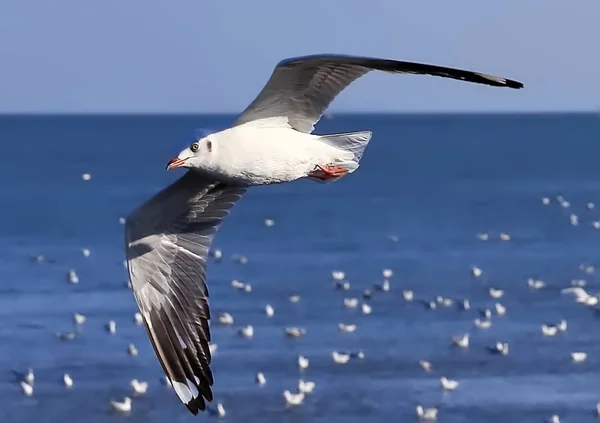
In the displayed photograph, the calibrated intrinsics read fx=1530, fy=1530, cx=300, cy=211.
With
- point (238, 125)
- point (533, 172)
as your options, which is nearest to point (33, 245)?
point (238, 125)

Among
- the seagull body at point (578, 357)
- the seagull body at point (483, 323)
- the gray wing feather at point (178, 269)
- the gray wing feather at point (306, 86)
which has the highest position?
the gray wing feather at point (306, 86)

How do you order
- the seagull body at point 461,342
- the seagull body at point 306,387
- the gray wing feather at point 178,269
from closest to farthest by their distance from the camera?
the gray wing feather at point 178,269 → the seagull body at point 306,387 → the seagull body at point 461,342

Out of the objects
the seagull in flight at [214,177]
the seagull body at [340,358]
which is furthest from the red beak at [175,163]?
the seagull body at [340,358]

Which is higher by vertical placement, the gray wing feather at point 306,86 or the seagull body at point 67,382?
the gray wing feather at point 306,86

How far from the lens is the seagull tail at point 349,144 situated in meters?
9.66

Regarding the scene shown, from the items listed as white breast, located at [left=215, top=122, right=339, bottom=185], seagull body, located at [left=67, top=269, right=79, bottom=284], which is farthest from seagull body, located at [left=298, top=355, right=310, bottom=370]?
white breast, located at [left=215, top=122, right=339, bottom=185]

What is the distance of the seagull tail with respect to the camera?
9664mm

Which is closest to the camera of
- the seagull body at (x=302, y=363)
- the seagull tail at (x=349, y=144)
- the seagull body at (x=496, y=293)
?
the seagull tail at (x=349, y=144)

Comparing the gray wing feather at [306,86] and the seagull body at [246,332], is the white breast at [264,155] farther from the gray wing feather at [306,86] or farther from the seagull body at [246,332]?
the seagull body at [246,332]

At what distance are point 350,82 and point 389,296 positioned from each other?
21.5 meters

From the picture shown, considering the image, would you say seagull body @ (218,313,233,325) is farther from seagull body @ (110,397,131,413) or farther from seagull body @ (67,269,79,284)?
seagull body @ (67,269,79,284)

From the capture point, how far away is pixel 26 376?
75.4ft

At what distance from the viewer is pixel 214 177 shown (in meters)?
9.54

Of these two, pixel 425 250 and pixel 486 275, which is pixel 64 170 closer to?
pixel 425 250
